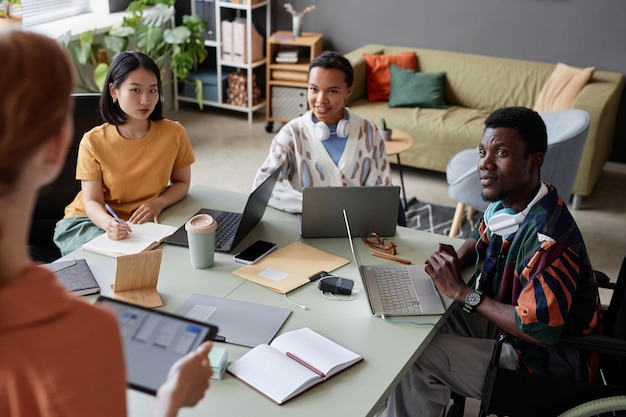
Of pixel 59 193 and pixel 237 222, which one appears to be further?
pixel 59 193

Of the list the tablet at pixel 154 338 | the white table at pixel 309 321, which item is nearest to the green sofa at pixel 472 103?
the white table at pixel 309 321

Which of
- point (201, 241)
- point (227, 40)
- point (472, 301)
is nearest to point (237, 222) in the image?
point (201, 241)

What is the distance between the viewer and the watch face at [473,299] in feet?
6.37

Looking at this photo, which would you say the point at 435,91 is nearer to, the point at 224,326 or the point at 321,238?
the point at 321,238

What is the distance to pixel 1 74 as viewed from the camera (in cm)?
71

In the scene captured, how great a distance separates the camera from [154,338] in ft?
3.99

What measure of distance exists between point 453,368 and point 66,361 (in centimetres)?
146

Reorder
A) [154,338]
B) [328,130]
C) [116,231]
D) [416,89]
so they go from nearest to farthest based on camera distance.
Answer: [154,338] → [116,231] → [328,130] → [416,89]

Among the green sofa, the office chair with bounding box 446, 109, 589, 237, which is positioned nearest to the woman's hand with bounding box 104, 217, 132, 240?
the office chair with bounding box 446, 109, 589, 237

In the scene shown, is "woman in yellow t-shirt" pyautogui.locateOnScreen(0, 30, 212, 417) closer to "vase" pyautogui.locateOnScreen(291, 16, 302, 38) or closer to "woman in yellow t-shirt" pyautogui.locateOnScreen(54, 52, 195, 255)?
"woman in yellow t-shirt" pyautogui.locateOnScreen(54, 52, 195, 255)

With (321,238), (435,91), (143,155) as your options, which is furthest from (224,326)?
(435,91)

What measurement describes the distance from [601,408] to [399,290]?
0.62 metres

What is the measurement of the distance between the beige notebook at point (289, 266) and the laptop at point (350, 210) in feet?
0.30

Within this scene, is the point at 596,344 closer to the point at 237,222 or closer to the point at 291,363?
the point at 291,363
